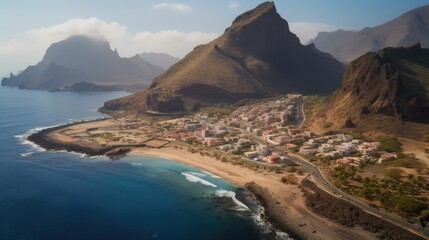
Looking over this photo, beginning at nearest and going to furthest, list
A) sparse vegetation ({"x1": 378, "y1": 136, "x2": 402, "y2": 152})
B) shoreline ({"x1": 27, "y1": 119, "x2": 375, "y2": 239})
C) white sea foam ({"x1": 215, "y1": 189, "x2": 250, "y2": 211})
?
shoreline ({"x1": 27, "y1": 119, "x2": 375, "y2": 239}) < white sea foam ({"x1": 215, "y1": 189, "x2": 250, "y2": 211}) < sparse vegetation ({"x1": 378, "y1": 136, "x2": 402, "y2": 152})

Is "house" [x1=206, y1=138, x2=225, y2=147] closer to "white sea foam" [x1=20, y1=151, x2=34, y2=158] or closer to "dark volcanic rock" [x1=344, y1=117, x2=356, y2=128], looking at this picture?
"dark volcanic rock" [x1=344, y1=117, x2=356, y2=128]

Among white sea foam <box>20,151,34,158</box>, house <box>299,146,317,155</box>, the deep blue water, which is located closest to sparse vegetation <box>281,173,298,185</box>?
the deep blue water

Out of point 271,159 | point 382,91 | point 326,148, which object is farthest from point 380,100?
point 271,159

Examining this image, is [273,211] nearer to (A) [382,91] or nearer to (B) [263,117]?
(A) [382,91]

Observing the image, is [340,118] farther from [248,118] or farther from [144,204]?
[144,204]

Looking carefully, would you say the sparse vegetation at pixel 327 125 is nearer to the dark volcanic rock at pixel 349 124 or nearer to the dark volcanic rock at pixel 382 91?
the dark volcanic rock at pixel 382 91

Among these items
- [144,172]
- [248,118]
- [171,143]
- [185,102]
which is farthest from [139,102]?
[144,172]

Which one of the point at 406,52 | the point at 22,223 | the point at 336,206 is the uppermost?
the point at 406,52
